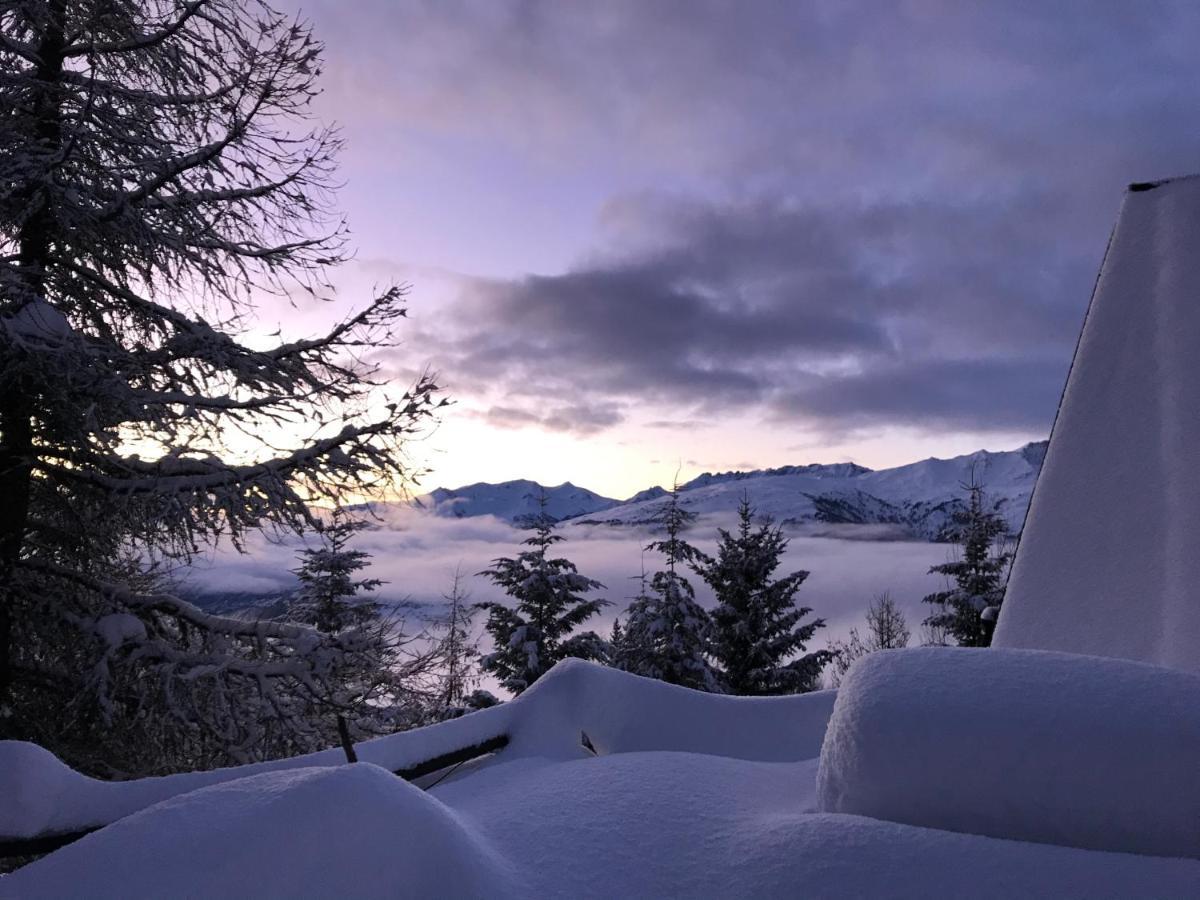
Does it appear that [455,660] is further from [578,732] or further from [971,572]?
[971,572]

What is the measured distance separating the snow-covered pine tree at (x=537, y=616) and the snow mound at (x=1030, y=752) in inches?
751

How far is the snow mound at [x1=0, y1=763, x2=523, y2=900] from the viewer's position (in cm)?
178

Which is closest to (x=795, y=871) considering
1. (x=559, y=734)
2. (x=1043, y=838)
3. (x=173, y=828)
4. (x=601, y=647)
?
(x=1043, y=838)

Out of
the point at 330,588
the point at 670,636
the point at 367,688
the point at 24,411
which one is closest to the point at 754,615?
the point at 670,636

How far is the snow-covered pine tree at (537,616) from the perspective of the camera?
2122 cm

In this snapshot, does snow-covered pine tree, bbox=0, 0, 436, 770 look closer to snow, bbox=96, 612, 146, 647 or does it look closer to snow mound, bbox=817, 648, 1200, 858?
snow, bbox=96, 612, 146, 647

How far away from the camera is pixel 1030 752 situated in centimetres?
196

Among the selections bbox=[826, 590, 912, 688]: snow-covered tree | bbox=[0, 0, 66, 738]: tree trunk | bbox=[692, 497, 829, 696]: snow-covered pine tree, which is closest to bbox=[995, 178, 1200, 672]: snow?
bbox=[0, 0, 66, 738]: tree trunk

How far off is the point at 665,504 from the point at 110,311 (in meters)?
20.4

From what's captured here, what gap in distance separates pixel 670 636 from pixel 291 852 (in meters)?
20.7

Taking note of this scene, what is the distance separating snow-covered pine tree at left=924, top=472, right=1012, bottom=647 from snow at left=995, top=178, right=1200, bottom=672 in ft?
73.8

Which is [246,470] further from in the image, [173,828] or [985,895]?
[985,895]

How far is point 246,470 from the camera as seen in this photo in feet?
21.7

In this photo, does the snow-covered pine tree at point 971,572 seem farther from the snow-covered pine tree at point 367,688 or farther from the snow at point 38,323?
the snow at point 38,323
